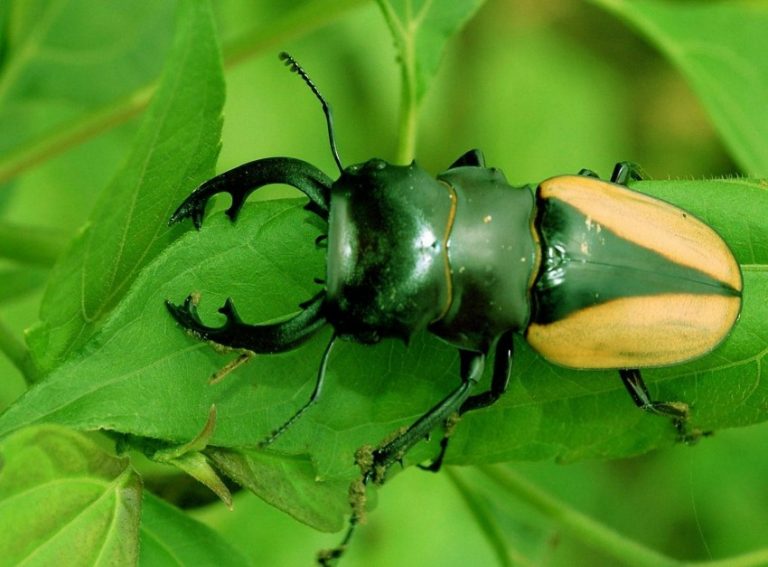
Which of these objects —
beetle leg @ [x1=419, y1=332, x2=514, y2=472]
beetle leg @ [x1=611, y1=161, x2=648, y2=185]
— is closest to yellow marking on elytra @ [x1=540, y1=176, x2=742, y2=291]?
beetle leg @ [x1=611, y1=161, x2=648, y2=185]

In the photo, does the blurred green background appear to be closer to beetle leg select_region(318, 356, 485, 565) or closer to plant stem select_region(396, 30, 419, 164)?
plant stem select_region(396, 30, 419, 164)

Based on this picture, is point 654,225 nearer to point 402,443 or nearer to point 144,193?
point 402,443

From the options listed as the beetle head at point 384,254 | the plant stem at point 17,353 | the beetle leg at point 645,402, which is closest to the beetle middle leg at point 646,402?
the beetle leg at point 645,402

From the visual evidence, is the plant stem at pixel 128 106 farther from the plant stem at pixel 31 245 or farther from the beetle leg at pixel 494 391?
the beetle leg at pixel 494 391

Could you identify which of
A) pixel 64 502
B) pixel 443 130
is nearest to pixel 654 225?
pixel 64 502

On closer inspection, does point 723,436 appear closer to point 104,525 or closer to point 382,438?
point 382,438

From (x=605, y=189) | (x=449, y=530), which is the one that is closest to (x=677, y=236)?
(x=605, y=189)

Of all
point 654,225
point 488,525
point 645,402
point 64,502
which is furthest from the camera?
point 488,525
